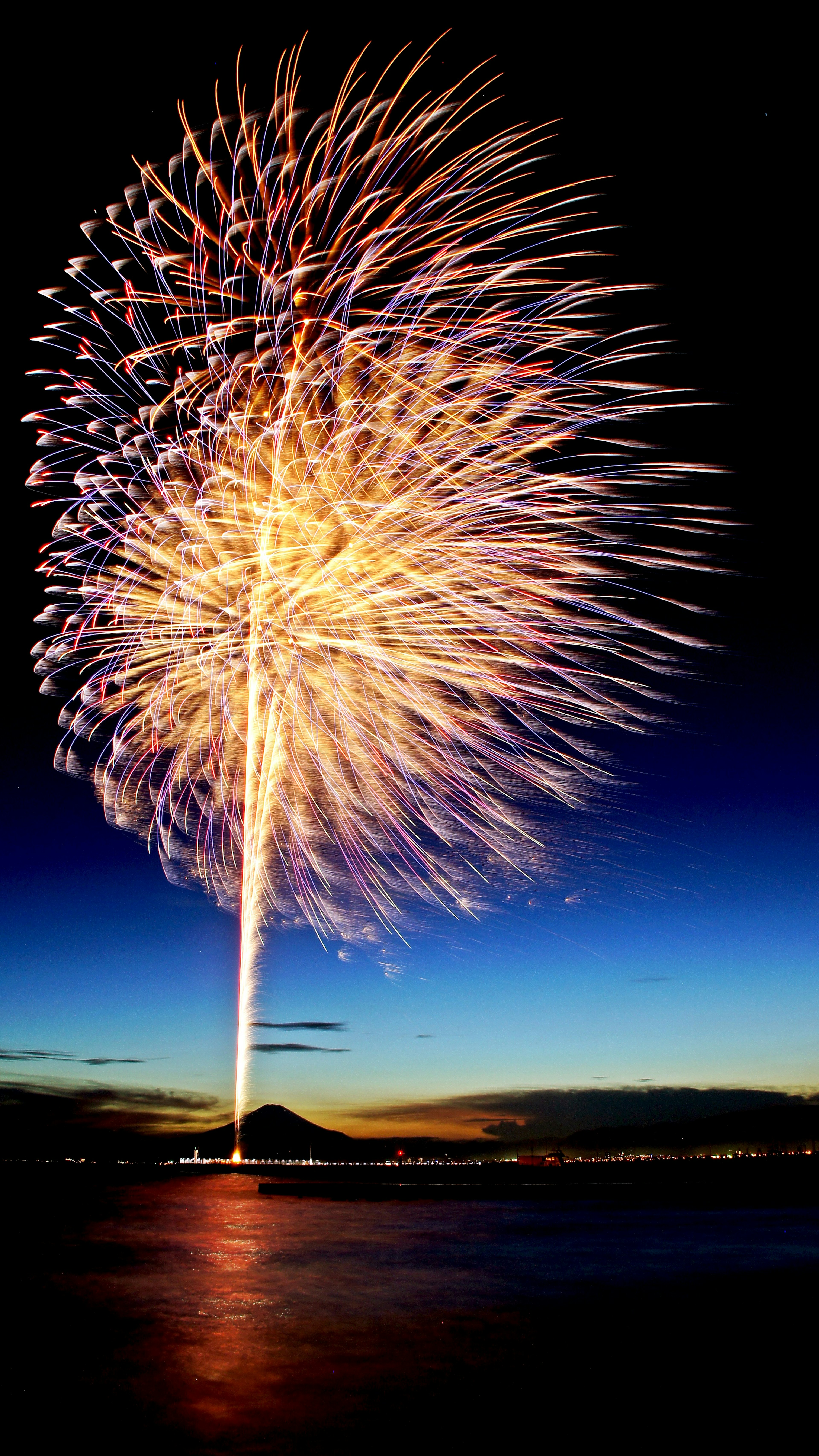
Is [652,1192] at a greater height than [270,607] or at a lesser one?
lesser

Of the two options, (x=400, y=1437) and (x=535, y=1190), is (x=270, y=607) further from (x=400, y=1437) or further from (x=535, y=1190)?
(x=535, y=1190)

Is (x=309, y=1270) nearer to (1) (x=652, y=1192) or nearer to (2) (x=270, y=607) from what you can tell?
(2) (x=270, y=607)

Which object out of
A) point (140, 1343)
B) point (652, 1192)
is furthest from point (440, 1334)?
point (652, 1192)

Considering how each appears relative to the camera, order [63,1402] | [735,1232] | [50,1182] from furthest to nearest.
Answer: [50,1182], [735,1232], [63,1402]

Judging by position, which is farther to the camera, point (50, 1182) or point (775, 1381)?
point (50, 1182)

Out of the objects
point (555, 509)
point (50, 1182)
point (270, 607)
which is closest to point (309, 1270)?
point (270, 607)

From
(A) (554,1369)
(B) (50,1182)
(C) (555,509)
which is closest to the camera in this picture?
(A) (554,1369)

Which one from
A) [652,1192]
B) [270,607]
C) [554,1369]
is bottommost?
[652,1192]
